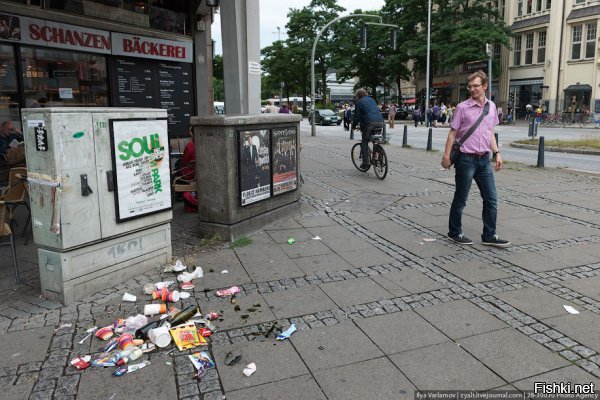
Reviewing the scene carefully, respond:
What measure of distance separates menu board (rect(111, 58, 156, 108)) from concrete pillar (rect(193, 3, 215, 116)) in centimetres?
144

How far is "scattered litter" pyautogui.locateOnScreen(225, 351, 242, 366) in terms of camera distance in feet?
10.7

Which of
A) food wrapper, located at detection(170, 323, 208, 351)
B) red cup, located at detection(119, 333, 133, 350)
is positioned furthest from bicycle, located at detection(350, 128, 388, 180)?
red cup, located at detection(119, 333, 133, 350)

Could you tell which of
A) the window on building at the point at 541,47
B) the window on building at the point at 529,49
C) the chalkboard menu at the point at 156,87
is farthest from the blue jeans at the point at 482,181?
the window on building at the point at 529,49

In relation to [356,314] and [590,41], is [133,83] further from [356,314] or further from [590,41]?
[590,41]


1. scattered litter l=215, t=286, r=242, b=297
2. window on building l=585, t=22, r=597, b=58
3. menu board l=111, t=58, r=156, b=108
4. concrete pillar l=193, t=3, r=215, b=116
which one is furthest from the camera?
window on building l=585, t=22, r=597, b=58

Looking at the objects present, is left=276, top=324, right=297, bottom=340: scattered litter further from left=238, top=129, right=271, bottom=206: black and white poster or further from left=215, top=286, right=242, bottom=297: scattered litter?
left=238, top=129, right=271, bottom=206: black and white poster

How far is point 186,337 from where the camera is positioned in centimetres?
355

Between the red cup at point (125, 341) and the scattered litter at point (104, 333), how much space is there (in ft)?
0.47

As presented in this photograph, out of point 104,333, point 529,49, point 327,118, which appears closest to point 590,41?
point 529,49

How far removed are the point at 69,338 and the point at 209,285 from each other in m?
1.30

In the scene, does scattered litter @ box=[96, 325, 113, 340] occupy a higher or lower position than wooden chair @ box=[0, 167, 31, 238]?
lower

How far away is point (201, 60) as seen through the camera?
1184 centimetres

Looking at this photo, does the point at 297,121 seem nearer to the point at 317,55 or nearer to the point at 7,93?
the point at 7,93

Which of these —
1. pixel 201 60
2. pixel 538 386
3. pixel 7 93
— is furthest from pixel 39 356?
pixel 201 60
